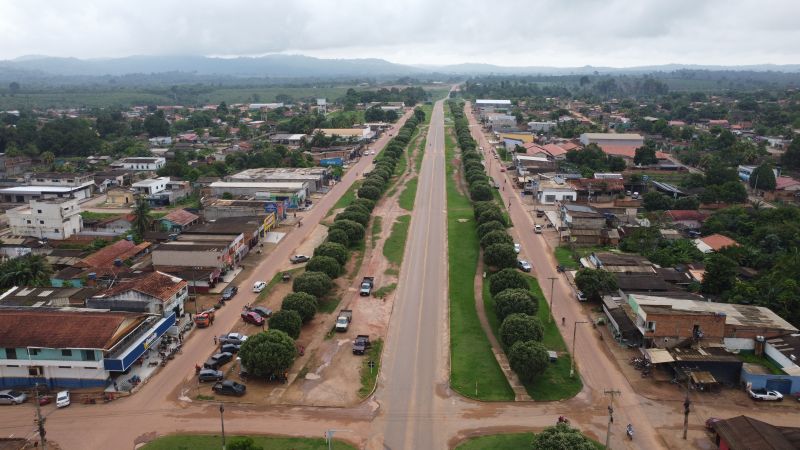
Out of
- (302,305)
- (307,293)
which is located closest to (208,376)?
(302,305)

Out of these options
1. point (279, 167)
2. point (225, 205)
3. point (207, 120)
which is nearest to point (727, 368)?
point (225, 205)

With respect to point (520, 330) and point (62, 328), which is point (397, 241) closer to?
point (520, 330)

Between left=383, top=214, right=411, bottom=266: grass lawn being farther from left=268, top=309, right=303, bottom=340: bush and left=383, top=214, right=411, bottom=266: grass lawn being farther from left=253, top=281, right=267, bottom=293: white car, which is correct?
left=268, top=309, right=303, bottom=340: bush

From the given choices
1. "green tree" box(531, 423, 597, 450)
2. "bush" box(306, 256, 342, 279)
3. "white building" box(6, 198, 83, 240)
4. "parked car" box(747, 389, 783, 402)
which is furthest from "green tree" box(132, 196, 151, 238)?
"parked car" box(747, 389, 783, 402)

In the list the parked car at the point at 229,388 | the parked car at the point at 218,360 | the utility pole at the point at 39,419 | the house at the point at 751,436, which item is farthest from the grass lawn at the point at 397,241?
the house at the point at 751,436

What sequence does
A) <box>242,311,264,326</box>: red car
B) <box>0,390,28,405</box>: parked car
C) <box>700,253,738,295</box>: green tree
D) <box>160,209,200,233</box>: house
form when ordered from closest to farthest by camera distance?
1. <box>0,390,28,405</box>: parked car
2. <box>242,311,264,326</box>: red car
3. <box>700,253,738,295</box>: green tree
4. <box>160,209,200,233</box>: house

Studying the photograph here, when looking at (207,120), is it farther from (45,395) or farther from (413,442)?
(413,442)
